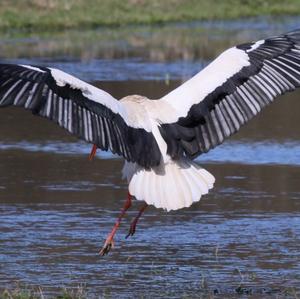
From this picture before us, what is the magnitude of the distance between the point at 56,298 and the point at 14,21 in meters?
20.4

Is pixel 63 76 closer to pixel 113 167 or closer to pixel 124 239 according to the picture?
pixel 124 239

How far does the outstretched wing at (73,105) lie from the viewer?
23.6ft

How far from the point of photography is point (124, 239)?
9078 millimetres

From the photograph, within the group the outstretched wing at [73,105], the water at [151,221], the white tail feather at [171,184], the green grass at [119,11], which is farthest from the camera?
the green grass at [119,11]

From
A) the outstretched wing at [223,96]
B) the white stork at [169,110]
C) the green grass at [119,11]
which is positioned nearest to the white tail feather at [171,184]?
the white stork at [169,110]

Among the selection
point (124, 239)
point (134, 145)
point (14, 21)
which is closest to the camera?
point (134, 145)

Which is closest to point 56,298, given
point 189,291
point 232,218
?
point 189,291

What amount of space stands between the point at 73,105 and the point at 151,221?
8.31 ft

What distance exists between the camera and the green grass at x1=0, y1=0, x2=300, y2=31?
27.6 meters

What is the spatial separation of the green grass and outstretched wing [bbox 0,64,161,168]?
19.3 meters

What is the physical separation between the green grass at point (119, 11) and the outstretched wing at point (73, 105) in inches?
758

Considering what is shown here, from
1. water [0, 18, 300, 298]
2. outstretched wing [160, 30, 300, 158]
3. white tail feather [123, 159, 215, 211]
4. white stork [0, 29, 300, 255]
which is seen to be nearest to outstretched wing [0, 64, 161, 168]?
white stork [0, 29, 300, 255]

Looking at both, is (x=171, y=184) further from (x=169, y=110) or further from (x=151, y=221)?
(x=151, y=221)

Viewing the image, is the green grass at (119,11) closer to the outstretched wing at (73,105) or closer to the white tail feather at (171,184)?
the white tail feather at (171,184)
